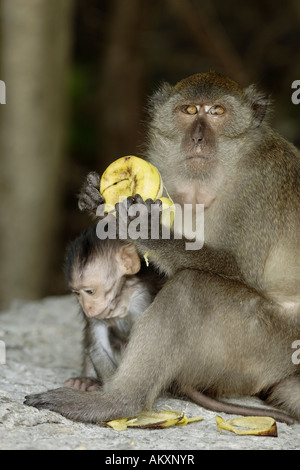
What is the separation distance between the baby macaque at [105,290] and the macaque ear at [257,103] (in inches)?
39.6

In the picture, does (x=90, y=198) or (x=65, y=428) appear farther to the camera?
(x=90, y=198)

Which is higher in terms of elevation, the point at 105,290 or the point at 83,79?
the point at 83,79

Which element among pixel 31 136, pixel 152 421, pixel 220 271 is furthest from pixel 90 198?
pixel 31 136

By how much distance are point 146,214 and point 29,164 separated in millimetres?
4942

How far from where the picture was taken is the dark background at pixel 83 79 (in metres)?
8.20

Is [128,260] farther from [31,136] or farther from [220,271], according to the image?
[31,136]

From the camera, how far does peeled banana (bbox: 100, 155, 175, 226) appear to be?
12.4 ft

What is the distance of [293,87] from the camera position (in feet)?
31.9

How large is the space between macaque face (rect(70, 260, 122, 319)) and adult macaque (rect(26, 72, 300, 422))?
0.38 metres

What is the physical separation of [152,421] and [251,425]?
1.53 feet

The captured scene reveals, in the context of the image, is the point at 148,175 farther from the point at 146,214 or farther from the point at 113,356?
the point at 113,356

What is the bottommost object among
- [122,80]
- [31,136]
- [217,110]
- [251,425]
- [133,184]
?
[251,425]

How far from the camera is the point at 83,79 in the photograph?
10500 millimetres

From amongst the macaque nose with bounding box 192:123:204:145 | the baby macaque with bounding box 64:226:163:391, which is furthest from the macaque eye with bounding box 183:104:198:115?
the baby macaque with bounding box 64:226:163:391
